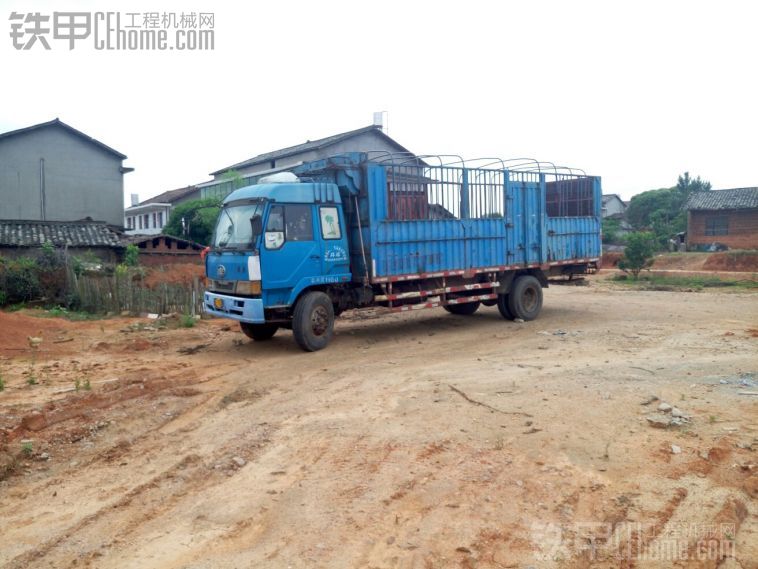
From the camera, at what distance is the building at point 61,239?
69.3ft

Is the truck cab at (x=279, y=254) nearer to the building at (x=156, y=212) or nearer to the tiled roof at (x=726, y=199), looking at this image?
the tiled roof at (x=726, y=199)

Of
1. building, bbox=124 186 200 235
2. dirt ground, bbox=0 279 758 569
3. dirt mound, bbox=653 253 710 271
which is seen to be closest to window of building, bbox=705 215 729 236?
dirt mound, bbox=653 253 710 271

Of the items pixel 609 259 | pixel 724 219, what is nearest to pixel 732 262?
pixel 609 259

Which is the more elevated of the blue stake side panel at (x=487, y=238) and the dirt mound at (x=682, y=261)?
the blue stake side panel at (x=487, y=238)

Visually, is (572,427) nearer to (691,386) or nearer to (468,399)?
(468,399)

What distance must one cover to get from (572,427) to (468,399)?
4.50 ft

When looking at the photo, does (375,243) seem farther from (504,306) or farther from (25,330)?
(25,330)

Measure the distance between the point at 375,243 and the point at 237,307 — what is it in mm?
2639

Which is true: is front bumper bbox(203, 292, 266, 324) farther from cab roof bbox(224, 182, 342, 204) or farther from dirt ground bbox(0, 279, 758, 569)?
cab roof bbox(224, 182, 342, 204)

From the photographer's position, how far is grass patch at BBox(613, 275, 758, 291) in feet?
71.8

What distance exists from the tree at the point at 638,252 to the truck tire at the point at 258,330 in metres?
18.9

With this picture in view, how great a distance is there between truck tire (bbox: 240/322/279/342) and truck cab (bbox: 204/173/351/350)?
0.84 metres

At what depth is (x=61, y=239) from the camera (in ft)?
72.3

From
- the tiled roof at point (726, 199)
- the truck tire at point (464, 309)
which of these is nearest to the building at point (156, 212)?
the truck tire at point (464, 309)
